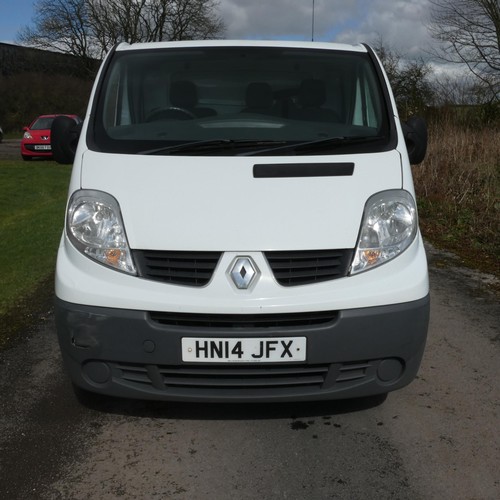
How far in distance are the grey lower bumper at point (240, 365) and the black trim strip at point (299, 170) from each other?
739mm

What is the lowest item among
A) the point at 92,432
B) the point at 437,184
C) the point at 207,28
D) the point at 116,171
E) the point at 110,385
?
the point at 207,28

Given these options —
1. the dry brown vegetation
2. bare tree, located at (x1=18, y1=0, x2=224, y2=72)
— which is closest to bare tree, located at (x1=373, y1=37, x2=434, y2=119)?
the dry brown vegetation

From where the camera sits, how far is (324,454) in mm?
3273

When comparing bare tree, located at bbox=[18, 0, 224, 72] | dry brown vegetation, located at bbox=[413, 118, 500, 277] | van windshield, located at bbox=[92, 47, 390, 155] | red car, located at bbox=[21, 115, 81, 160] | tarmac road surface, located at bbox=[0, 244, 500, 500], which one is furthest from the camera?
bare tree, located at bbox=[18, 0, 224, 72]

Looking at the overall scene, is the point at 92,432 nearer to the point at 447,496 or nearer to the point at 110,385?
the point at 110,385

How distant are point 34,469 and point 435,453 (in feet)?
5.90

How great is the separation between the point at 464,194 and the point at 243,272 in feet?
25.8

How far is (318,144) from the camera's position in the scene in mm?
3820

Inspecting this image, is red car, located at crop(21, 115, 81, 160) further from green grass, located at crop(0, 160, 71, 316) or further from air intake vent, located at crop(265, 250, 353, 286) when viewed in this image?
air intake vent, located at crop(265, 250, 353, 286)

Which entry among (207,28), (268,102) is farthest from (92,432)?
(207,28)

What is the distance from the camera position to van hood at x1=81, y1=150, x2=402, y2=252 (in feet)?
10.7

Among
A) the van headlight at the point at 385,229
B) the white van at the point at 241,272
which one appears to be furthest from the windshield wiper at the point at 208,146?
the van headlight at the point at 385,229

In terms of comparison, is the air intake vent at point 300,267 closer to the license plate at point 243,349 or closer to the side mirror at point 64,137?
the license plate at point 243,349

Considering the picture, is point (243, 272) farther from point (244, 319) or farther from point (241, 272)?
point (244, 319)
